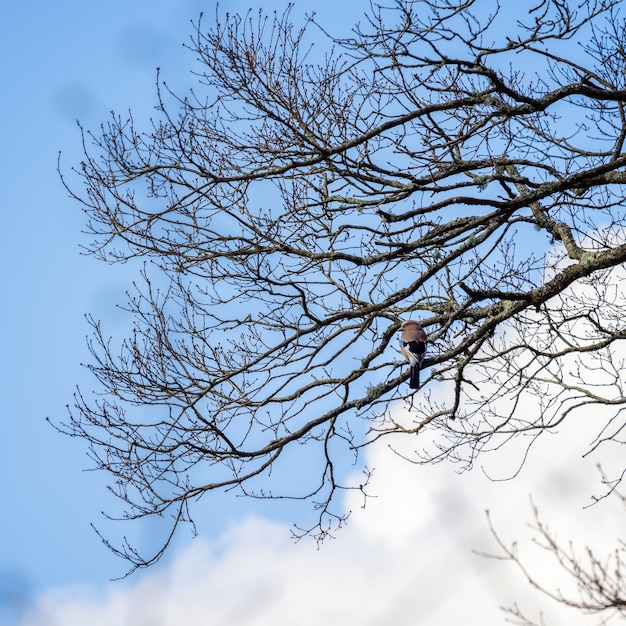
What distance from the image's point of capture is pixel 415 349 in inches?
318

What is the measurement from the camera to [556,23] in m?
7.54

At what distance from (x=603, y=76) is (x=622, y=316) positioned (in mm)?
3073

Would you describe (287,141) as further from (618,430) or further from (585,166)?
(618,430)

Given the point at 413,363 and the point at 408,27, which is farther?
the point at 413,363

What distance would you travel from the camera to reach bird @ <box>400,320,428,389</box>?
318 inches

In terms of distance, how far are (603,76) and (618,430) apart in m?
3.64

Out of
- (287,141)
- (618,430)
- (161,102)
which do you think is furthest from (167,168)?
(618,430)

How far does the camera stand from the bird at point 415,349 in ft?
26.5

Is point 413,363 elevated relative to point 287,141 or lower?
lower

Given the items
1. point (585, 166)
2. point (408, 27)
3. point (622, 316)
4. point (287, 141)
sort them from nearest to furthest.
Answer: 1. point (408, 27)
2. point (287, 141)
3. point (585, 166)
4. point (622, 316)

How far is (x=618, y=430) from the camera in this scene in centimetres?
877

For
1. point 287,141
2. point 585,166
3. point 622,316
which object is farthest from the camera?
point 622,316

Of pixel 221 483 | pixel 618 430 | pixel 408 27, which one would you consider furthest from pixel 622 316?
pixel 221 483

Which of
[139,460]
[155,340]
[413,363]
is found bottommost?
[413,363]
